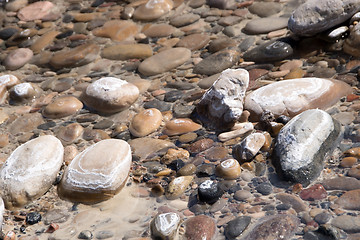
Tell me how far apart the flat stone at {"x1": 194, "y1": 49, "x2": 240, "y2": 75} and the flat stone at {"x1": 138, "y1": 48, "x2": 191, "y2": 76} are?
0.20 m

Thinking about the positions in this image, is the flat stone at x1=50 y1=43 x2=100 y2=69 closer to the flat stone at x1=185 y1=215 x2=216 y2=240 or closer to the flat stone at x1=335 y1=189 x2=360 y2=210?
the flat stone at x1=185 y1=215 x2=216 y2=240

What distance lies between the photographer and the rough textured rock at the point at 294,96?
342 cm

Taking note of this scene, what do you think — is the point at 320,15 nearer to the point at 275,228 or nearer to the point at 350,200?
the point at 350,200

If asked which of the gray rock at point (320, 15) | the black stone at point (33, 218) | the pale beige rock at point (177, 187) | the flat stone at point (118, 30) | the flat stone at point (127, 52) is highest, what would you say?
the gray rock at point (320, 15)

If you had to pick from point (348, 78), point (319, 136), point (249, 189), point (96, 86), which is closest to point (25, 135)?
point (96, 86)

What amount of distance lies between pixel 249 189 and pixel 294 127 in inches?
19.4

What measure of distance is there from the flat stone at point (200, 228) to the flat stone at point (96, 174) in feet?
1.86

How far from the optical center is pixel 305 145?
294cm

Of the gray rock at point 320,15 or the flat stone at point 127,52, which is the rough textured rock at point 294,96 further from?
the flat stone at point 127,52

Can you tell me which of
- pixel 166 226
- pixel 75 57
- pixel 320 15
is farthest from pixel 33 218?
pixel 320 15

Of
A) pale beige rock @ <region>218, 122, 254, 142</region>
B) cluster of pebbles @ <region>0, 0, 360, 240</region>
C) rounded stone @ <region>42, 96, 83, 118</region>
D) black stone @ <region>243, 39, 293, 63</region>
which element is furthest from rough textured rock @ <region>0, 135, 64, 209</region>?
black stone @ <region>243, 39, 293, 63</region>

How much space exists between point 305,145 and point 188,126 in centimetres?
96

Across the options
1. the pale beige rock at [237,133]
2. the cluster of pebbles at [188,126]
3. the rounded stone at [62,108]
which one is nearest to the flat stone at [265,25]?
the cluster of pebbles at [188,126]

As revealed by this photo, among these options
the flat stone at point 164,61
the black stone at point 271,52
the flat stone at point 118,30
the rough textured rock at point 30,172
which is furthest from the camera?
the flat stone at point 118,30
